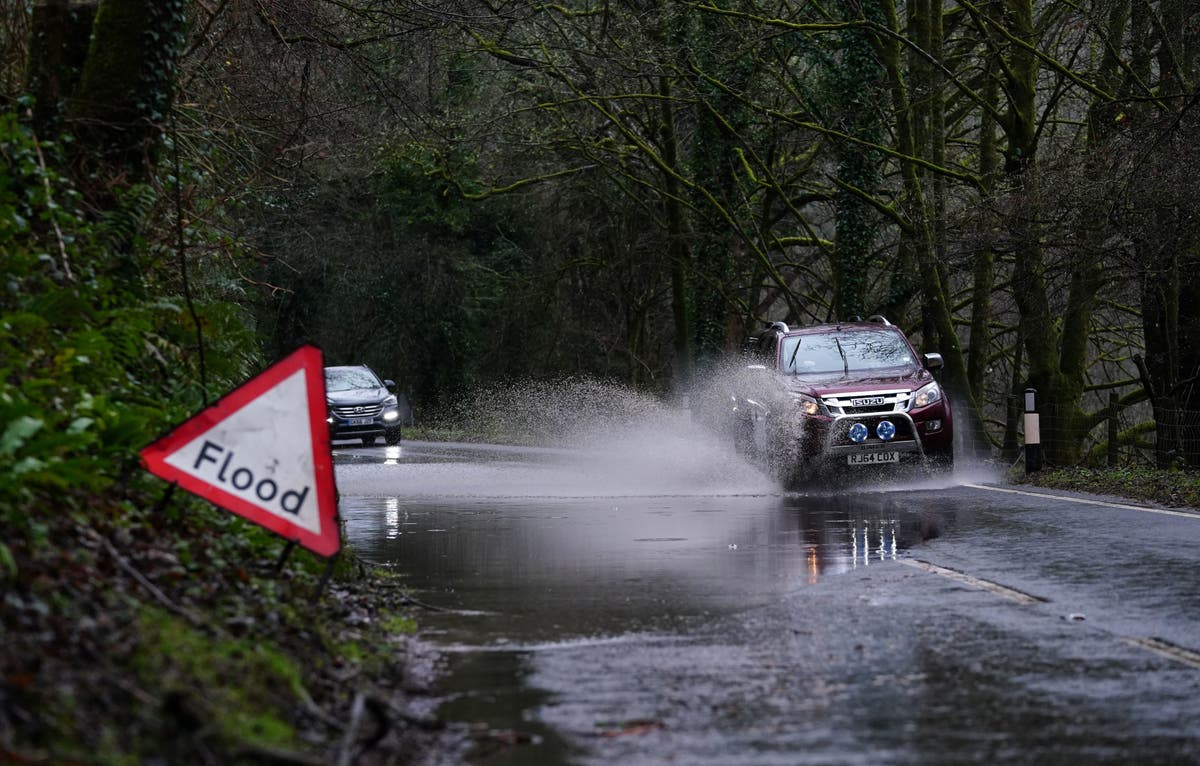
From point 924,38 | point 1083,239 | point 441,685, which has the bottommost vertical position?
point 441,685

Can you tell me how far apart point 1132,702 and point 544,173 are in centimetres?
3827

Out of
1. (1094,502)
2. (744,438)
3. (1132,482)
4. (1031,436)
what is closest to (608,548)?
(1094,502)

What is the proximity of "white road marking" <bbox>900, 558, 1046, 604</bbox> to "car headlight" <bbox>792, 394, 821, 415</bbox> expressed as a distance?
830 cm

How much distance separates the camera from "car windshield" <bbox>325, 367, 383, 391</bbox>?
38156 mm

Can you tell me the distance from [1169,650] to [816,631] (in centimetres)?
176

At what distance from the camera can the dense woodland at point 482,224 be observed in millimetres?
7648

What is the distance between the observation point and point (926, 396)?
68.5ft

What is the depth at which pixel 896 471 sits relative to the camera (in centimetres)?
2075

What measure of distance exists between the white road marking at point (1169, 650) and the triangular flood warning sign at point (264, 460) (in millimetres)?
3905

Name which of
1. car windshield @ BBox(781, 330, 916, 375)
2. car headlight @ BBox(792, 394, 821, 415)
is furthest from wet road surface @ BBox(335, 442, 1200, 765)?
car windshield @ BBox(781, 330, 916, 375)

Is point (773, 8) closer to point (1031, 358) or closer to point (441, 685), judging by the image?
point (1031, 358)

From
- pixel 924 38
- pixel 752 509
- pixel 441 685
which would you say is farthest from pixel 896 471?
pixel 441 685

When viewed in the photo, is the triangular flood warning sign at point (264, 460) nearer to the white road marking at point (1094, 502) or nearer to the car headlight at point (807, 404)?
the white road marking at point (1094, 502)

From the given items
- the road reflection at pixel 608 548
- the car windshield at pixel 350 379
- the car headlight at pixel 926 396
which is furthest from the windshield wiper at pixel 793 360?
the car windshield at pixel 350 379
